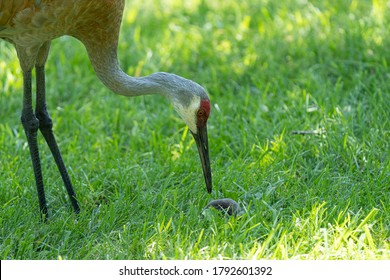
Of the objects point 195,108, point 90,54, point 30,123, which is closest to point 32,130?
point 30,123

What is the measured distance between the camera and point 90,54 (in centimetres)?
571

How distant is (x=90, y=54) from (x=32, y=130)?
2.32 ft

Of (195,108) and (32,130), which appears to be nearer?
(195,108)

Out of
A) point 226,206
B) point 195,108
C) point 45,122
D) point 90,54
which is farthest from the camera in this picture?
point 45,122

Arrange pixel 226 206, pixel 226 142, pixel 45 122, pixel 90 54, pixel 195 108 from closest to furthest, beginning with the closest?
pixel 226 206
pixel 195 108
pixel 90 54
pixel 45 122
pixel 226 142

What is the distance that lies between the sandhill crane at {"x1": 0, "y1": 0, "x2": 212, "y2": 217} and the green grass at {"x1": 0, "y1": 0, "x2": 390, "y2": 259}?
14.1 inches

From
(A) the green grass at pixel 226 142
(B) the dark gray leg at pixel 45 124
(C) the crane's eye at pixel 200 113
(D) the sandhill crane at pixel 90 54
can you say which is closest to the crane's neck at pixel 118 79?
(D) the sandhill crane at pixel 90 54

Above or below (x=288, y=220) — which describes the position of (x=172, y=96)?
above

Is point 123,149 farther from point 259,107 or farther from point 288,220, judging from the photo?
point 288,220

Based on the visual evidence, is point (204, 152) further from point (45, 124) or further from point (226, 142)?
point (45, 124)

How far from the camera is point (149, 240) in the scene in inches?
195

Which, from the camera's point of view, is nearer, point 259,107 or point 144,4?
point 259,107

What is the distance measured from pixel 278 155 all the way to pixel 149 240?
1538 millimetres
